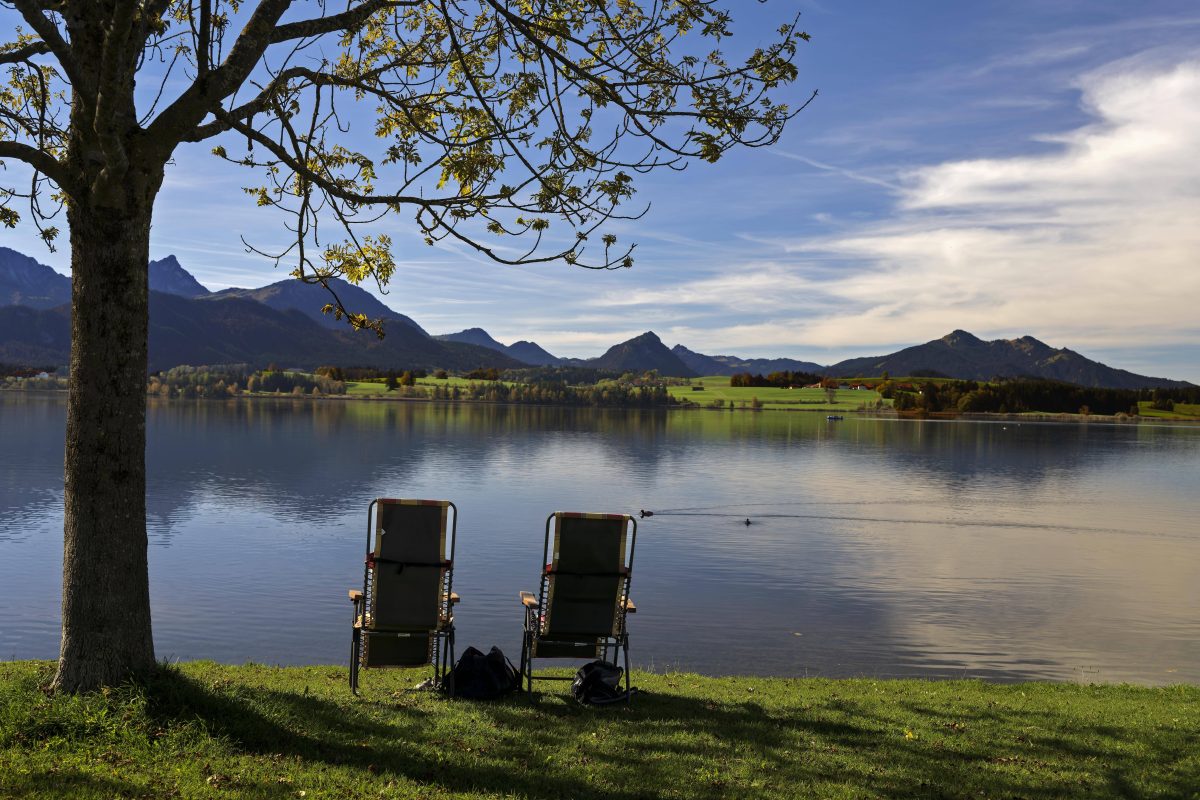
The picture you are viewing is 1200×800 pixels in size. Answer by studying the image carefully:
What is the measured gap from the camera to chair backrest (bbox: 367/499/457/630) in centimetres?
741

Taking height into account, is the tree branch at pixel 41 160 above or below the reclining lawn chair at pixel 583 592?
above

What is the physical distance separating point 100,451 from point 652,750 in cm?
431

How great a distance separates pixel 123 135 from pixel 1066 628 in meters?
17.4

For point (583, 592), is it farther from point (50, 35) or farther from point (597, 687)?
point (50, 35)

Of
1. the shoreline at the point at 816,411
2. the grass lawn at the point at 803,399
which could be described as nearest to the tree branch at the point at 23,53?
the shoreline at the point at 816,411

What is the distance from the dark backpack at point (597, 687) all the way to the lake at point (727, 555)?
5930 millimetres

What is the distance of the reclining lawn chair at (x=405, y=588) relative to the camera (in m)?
7.42

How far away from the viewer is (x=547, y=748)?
19.0 ft

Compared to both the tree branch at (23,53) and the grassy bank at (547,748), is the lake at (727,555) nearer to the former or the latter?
the grassy bank at (547,748)

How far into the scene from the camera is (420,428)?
91500 millimetres

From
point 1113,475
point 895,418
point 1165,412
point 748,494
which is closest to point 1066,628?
point 748,494

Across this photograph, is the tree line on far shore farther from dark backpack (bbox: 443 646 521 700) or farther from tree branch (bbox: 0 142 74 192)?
tree branch (bbox: 0 142 74 192)

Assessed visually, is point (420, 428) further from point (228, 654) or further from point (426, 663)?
point (426, 663)

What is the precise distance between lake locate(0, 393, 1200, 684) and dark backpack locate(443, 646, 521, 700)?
19.5 ft
